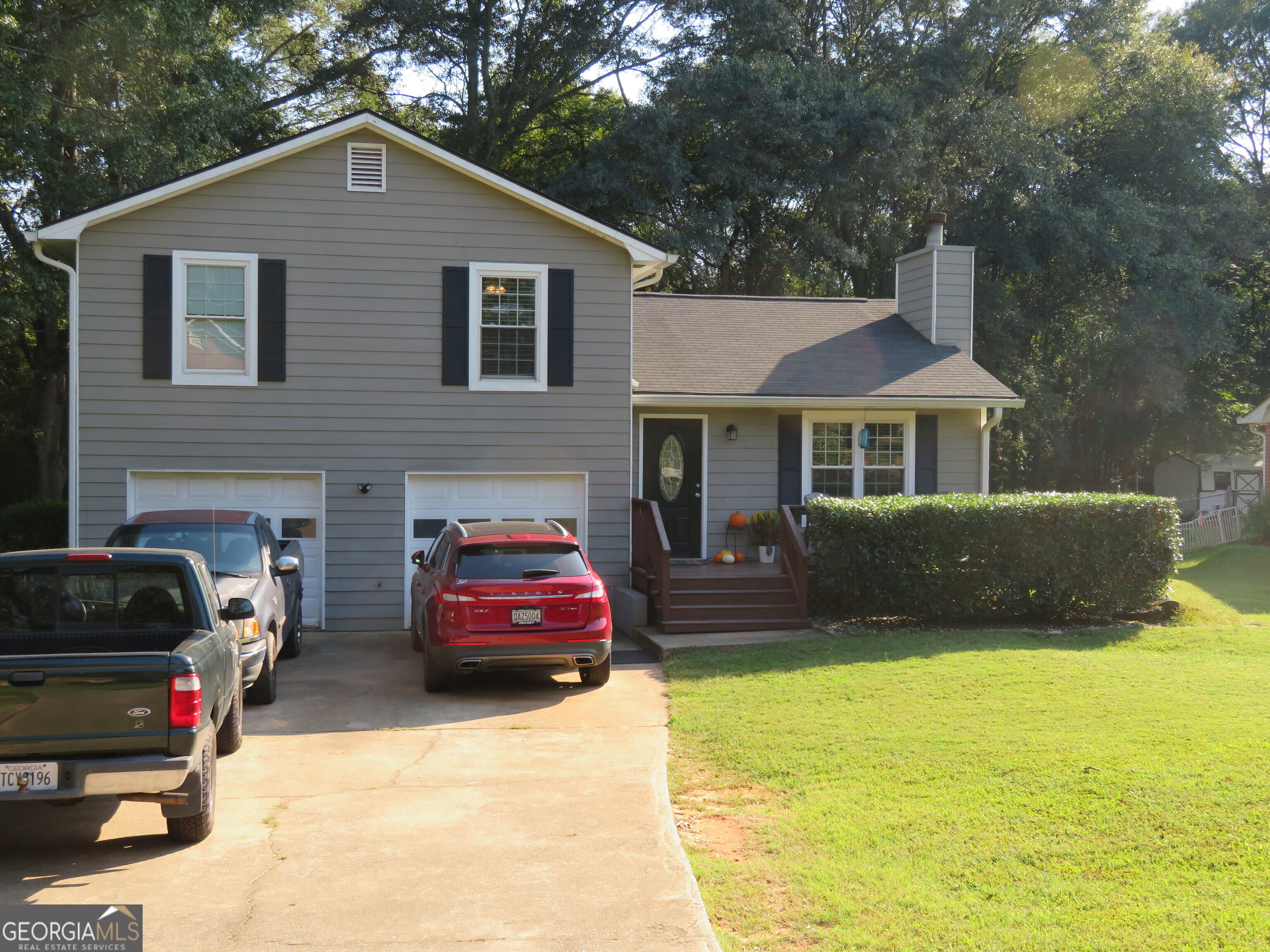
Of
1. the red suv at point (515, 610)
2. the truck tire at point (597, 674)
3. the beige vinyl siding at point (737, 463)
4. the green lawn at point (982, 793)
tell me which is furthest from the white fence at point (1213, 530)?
the red suv at point (515, 610)

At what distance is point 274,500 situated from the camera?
13.8 m

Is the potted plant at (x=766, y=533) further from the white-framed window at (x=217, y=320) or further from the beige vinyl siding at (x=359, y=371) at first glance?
the white-framed window at (x=217, y=320)

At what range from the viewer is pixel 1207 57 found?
104 ft

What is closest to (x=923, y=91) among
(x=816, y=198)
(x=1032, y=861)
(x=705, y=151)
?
(x=816, y=198)

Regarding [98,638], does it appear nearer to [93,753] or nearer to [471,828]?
[93,753]

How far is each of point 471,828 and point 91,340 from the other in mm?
9929

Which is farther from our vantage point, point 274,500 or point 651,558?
point 274,500

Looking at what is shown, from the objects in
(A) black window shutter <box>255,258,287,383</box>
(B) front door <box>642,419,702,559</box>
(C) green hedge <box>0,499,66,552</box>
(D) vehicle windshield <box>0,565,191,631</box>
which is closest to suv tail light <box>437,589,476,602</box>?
(D) vehicle windshield <box>0,565,191,631</box>

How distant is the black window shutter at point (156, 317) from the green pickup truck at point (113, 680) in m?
7.64

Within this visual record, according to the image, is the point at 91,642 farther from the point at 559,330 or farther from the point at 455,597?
the point at 559,330

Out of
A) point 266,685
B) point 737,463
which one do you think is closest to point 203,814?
point 266,685

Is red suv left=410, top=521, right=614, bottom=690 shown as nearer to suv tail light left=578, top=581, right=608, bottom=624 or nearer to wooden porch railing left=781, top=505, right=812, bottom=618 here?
suv tail light left=578, top=581, right=608, bottom=624

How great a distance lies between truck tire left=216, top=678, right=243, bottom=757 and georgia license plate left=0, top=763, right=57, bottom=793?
231 centimetres

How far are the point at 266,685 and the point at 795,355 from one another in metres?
10.2
